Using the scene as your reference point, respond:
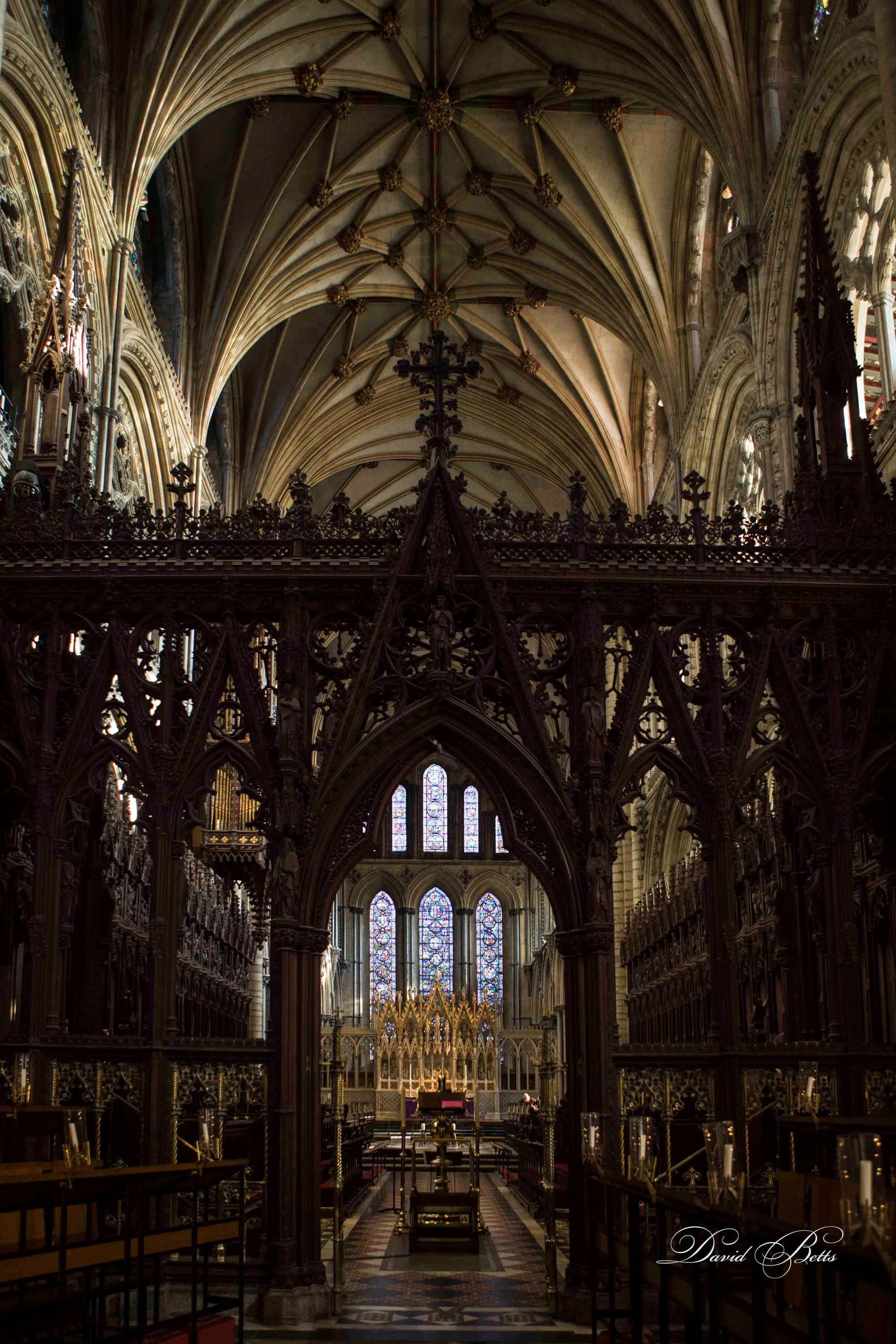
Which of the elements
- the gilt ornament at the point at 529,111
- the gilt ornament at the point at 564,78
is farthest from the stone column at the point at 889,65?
the gilt ornament at the point at 529,111

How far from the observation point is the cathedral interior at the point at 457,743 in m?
9.71

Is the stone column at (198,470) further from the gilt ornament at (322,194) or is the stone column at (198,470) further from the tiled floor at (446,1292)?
the tiled floor at (446,1292)

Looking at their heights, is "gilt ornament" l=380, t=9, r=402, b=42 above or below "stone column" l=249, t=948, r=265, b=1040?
above

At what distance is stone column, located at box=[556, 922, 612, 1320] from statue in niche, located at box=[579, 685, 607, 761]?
58.8 inches

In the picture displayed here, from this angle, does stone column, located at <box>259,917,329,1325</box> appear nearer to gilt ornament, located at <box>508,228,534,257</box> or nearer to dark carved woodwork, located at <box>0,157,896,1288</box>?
dark carved woodwork, located at <box>0,157,896,1288</box>

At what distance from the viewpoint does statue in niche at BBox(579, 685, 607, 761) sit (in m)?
12.0

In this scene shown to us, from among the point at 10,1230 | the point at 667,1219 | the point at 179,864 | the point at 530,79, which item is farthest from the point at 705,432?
the point at 10,1230

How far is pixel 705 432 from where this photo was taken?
89.0ft

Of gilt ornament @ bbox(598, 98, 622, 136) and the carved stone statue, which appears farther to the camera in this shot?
gilt ornament @ bbox(598, 98, 622, 136)

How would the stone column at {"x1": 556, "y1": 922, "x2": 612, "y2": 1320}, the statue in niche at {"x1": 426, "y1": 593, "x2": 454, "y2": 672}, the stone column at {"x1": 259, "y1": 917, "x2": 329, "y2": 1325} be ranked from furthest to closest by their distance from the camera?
the statue in niche at {"x1": 426, "y1": 593, "x2": 454, "y2": 672} < the stone column at {"x1": 556, "y1": 922, "x2": 612, "y2": 1320} < the stone column at {"x1": 259, "y1": 917, "x2": 329, "y2": 1325}

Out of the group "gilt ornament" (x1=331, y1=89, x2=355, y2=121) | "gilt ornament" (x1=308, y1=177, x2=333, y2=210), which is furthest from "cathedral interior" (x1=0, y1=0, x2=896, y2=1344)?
"gilt ornament" (x1=308, y1=177, x2=333, y2=210)

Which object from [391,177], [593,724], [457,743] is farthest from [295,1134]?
[391,177]

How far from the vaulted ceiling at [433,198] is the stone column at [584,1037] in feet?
51.2
